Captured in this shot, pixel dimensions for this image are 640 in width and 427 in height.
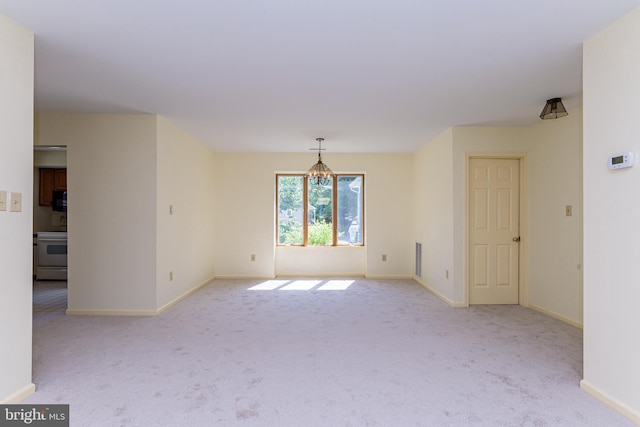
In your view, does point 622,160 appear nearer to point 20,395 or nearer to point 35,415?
point 35,415

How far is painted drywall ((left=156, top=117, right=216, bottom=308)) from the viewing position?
4.34 meters

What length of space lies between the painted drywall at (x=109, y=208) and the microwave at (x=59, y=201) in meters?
2.93

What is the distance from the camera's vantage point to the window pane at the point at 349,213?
22.8 feet

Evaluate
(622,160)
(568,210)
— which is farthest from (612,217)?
(568,210)

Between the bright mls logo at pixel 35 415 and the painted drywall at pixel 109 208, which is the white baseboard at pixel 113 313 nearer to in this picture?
the painted drywall at pixel 109 208

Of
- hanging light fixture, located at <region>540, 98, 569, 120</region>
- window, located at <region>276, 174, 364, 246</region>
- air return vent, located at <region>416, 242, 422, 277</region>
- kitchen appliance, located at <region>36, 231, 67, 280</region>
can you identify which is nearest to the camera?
hanging light fixture, located at <region>540, 98, 569, 120</region>

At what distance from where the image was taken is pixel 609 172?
2.24 metres

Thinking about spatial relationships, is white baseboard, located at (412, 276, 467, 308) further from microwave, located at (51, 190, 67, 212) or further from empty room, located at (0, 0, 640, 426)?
microwave, located at (51, 190, 67, 212)

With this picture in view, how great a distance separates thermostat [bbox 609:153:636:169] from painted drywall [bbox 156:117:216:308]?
424cm

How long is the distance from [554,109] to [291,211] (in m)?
4.61

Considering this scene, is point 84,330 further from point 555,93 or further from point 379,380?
point 555,93

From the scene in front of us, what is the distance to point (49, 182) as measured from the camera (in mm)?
6805

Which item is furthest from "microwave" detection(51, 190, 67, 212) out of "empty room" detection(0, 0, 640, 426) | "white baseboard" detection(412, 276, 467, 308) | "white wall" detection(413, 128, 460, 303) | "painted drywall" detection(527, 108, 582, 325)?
"painted drywall" detection(527, 108, 582, 325)

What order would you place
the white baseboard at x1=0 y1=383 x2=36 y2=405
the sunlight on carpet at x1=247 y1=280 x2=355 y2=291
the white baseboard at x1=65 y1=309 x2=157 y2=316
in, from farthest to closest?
the sunlight on carpet at x1=247 y1=280 x2=355 y2=291
the white baseboard at x1=65 y1=309 x2=157 y2=316
the white baseboard at x1=0 y1=383 x2=36 y2=405
